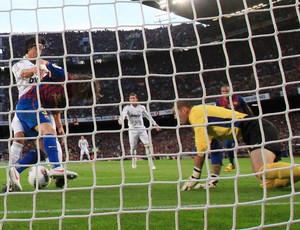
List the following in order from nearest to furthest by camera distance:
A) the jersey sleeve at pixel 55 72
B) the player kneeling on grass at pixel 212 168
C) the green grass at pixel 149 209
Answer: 1. the green grass at pixel 149 209
2. the jersey sleeve at pixel 55 72
3. the player kneeling on grass at pixel 212 168

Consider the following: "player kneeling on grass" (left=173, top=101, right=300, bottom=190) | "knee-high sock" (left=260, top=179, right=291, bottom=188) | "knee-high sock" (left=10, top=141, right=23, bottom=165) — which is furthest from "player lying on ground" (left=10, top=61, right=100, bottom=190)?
"knee-high sock" (left=260, top=179, right=291, bottom=188)

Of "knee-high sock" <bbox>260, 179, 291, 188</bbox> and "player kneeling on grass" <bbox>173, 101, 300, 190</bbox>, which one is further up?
"player kneeling on grass" <bbox>173, 101, 300, 190</bbox>

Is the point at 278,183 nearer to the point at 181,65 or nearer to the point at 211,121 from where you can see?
the point at 211,121

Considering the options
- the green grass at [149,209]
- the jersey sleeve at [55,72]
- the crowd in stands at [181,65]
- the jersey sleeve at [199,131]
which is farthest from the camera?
the crowd in stands at [181,65]

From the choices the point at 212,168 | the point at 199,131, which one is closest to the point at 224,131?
the point at 199,131

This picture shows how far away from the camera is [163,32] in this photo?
1055 inches

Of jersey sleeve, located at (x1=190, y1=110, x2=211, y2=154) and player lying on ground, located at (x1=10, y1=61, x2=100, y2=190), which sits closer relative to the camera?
player lying on ground, located at (x1=10, y1=61, x2=100, y2=190)

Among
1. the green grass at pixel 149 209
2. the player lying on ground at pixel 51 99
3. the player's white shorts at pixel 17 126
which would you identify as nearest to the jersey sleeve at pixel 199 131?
the green grass at pixel 149 209

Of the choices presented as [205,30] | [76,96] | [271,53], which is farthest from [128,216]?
[205,30]

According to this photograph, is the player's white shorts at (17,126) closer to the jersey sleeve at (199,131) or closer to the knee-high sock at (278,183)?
the jersey sleeve at (199,131)

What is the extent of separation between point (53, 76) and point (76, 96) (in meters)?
0.31

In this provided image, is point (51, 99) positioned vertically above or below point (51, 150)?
above

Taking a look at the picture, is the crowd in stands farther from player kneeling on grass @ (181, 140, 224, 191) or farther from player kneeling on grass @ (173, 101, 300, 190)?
player kneeling on grass @ (173, 101, 300, 190)

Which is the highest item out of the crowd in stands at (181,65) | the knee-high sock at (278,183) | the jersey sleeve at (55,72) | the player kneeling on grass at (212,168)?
the crowd in stands at (181,65)
